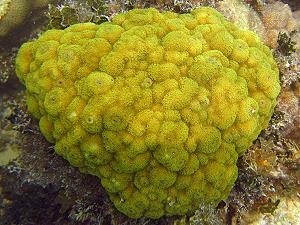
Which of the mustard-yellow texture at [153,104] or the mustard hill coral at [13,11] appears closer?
the mustard-yellow texture at [153,104]

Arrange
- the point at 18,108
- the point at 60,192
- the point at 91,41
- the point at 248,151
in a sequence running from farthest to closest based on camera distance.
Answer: the point at 60,192, the point at 18,108, the point at 248,151, the point at 91,41

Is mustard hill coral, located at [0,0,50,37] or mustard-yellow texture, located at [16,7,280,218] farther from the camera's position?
mustard hill coral, located at [0,0,50,37]

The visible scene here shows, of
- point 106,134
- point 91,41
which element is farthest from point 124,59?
point 106,134

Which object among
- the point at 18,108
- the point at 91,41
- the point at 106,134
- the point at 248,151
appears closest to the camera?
the point at 106,134

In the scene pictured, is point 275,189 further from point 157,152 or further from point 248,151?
point 157,152

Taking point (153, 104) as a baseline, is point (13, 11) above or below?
below
